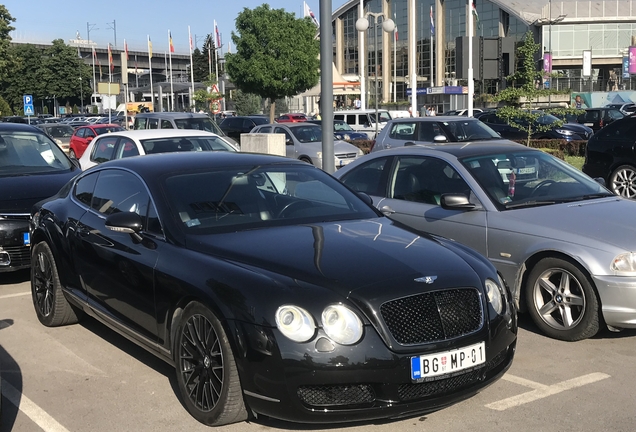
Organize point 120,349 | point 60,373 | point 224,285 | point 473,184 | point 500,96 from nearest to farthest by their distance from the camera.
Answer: point 224,285, point 60,373, point 120,349, point 473,184, point 500,96

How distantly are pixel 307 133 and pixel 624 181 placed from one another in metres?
11.4

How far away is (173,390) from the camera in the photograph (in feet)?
16.7

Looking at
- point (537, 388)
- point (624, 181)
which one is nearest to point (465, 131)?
point (624, 181)

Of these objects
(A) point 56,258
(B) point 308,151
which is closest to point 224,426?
(A) point 56,258

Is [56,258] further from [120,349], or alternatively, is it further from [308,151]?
[308,151]

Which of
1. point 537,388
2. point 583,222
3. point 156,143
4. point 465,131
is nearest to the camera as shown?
point 537,388

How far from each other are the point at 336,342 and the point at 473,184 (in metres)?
3.55

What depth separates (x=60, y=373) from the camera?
5531 mm


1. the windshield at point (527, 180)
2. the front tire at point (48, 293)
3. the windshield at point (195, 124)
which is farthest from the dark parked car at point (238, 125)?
the front tire at point (48, 293)

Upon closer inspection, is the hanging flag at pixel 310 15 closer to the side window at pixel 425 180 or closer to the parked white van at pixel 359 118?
the parked white van at pixel 359 118

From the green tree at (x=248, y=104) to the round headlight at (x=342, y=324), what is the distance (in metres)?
62.7

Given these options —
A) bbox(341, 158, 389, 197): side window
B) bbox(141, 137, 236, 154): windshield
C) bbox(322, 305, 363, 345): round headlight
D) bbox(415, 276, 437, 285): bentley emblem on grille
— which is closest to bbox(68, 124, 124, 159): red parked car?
bbox(141, 137, 236, 154): windshield

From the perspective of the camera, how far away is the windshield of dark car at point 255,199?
518 cm

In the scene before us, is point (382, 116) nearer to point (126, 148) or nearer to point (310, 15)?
point (310, 15)
